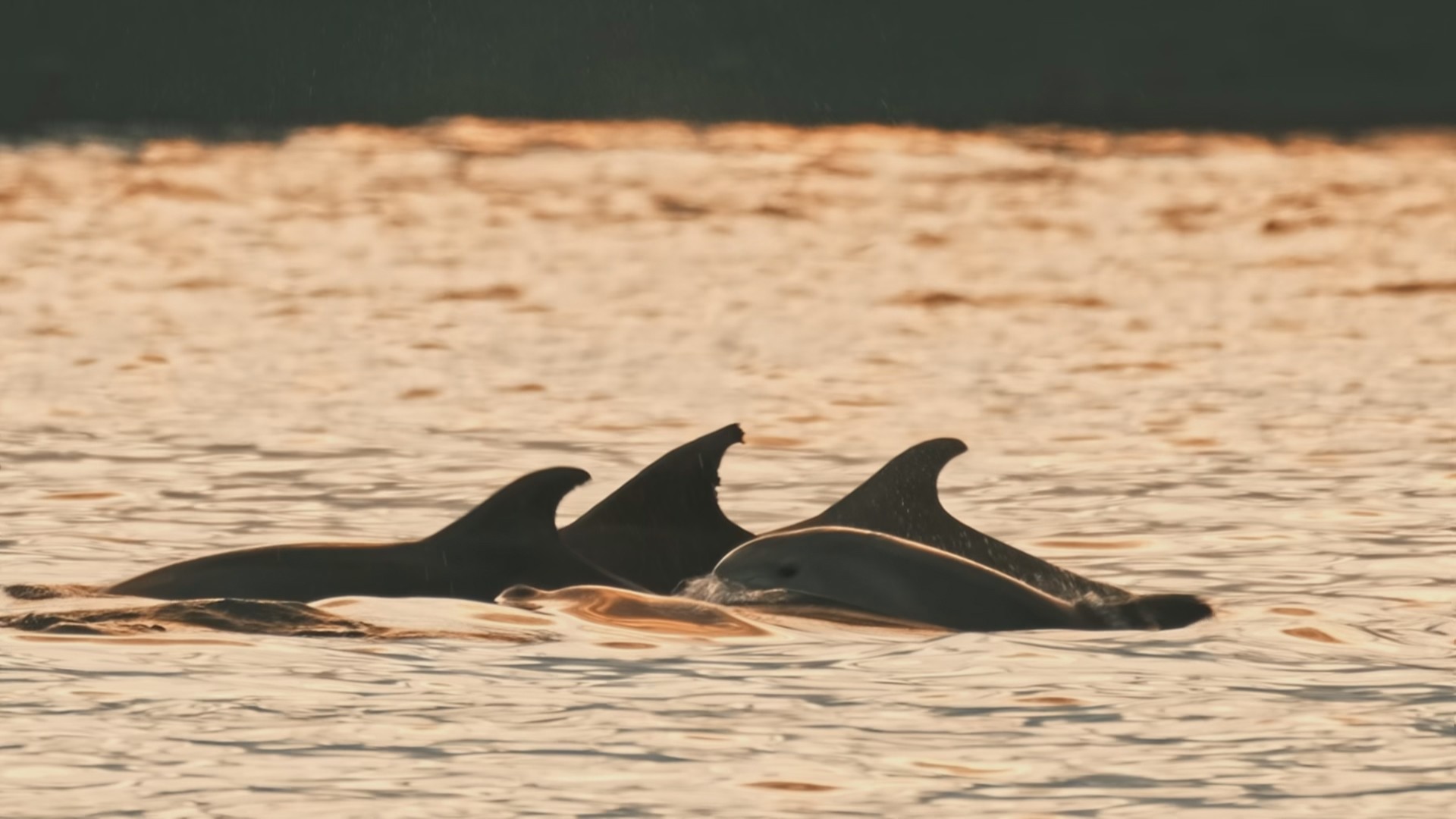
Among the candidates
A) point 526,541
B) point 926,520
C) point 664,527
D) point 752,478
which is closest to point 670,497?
Result: point 664,527

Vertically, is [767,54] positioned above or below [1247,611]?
above

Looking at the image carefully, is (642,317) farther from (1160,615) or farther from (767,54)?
(767,54)

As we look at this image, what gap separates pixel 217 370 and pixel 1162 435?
8.66m

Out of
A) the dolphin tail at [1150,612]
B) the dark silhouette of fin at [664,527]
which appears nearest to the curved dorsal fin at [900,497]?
the dark silhouette of fin at [664,527]

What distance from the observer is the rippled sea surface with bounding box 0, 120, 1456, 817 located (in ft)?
33.8

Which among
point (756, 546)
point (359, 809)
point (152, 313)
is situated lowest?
point (359, 809)

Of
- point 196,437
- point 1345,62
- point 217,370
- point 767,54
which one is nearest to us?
point 196,437

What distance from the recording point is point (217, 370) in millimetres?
25969

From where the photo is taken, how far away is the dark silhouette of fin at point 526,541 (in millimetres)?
13578

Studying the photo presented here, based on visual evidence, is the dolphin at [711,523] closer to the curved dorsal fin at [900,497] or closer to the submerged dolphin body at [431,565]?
the curved dorsal fin at [900,497]

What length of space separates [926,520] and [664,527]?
1220 mm

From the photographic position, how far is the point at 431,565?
1362 centimetres

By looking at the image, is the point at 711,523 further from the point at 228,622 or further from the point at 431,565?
the point at 228,622

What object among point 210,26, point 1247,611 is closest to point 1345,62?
point 210,26
